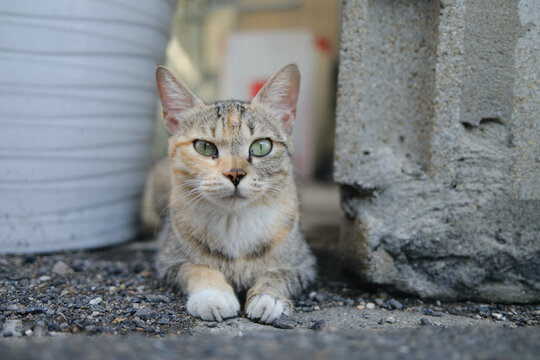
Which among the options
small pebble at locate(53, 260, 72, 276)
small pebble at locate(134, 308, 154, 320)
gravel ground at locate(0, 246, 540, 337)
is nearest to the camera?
gravel ground at locate(0, 246, 540, 337)

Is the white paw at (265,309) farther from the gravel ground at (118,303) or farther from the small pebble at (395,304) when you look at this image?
the small pebble at (395,304)

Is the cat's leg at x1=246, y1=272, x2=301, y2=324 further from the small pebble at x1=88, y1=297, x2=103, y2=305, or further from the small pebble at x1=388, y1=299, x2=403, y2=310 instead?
the small pebble at x1=88, y1=297, x2=103, y2=305

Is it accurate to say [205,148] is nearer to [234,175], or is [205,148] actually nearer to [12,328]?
[234,175]

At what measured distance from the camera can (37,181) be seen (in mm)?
2684

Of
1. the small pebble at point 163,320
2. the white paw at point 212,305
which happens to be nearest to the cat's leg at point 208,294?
the white paw at point 212,305

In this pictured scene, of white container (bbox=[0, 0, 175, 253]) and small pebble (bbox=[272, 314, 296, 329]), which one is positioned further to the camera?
white container (bbox=[0, 0, 175, 253])

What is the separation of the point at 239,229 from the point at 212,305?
41 cm

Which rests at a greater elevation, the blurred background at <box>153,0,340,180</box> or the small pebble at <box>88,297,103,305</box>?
the blurred background at <box>153,0,340,180</box>

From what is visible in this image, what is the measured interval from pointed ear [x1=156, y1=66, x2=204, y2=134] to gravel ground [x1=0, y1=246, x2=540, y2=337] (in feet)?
2.89

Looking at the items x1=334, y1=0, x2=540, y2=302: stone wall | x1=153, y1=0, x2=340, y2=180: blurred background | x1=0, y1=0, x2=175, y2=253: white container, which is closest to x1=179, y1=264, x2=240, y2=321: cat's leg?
x1=334, y1=0, x2=540, y2=302: stone wall

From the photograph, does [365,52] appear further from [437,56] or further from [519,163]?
[519,163]

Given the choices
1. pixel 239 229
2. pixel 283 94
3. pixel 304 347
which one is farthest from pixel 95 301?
pixel 283 94

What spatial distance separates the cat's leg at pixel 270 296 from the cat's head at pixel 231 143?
394 millimetres

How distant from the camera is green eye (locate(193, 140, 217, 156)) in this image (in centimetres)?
221
